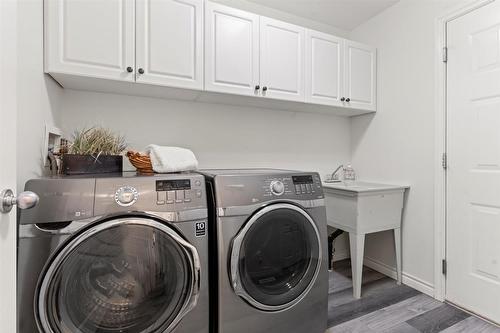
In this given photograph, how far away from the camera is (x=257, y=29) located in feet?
6.18

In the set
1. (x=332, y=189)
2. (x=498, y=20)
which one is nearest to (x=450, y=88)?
(x=498, y=20)

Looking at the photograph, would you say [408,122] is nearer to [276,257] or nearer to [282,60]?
[282,60]

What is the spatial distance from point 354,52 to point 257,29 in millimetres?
1018

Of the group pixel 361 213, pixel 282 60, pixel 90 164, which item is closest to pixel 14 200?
pixel 90 164

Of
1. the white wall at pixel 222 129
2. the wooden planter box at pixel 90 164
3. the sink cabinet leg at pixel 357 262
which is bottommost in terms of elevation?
the sink cabinet leg at pixel 357 262

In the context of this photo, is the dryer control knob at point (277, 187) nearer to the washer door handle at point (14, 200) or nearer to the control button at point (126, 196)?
the control button at point (126, 196)

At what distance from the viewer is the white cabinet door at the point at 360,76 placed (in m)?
2.30

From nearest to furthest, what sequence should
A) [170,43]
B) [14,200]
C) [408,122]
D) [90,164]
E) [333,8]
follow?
[14,200] < [90,164] < [170,43] < [408,122] < [333,8]

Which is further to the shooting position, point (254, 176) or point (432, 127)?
point (432, 127)

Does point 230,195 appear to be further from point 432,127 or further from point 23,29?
point 432,127

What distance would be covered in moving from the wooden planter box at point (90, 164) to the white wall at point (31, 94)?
5.2 inches

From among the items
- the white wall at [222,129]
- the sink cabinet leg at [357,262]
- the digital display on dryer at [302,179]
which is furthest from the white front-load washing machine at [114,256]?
the sink cabinet leg at [357,262]

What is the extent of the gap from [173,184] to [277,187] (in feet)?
1.77

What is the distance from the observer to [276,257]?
1367mm
